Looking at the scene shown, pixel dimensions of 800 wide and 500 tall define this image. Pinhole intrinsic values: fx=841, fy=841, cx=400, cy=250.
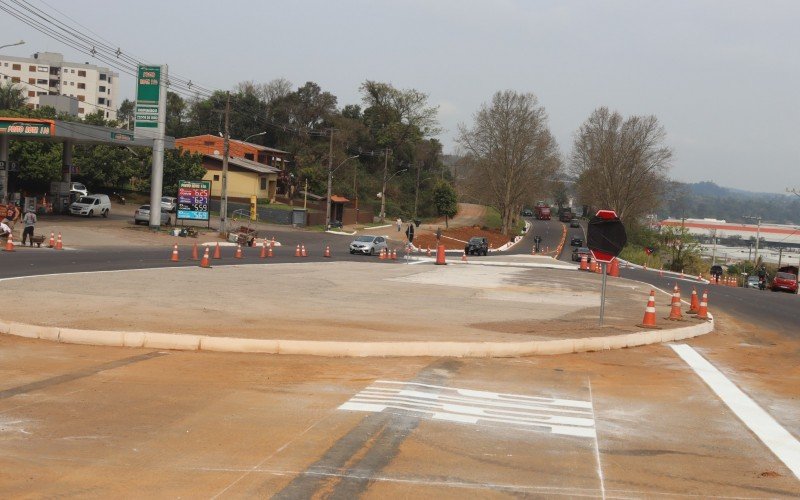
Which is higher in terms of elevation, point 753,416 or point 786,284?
point 753,416

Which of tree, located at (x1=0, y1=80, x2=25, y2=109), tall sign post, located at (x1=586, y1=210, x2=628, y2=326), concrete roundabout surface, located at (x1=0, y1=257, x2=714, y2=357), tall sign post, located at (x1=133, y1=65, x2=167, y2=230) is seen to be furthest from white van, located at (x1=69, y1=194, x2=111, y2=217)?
tall sign post, located at (x1=586, y1=210, x2=628, y2=326)

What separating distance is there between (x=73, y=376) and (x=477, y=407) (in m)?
5.21

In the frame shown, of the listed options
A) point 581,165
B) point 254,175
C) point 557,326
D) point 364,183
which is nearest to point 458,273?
point 557,326

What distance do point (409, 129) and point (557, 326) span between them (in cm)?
11343

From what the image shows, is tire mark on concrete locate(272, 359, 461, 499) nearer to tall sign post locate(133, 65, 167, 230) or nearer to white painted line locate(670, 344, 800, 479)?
white painted line locate(670, 344, 800, 479)

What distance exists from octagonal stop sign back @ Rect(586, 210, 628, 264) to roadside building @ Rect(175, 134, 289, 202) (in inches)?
3003

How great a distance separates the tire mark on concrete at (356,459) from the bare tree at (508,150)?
100226 mm

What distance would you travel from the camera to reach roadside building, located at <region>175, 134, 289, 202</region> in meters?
92.9

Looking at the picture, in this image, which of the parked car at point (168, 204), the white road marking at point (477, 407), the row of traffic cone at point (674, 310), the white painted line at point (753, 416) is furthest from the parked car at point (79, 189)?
the white road marking at point (477, 407)

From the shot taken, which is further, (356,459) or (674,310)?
(674,310)

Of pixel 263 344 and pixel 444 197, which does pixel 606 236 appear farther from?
pixel 444 197

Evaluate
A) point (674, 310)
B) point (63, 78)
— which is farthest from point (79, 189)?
point (63, 78)

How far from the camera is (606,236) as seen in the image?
58.8 ft

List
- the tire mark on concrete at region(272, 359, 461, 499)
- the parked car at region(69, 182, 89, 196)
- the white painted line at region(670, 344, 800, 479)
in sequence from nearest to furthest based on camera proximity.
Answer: the tire mark on concrete at region(272, 359, 461, 499), the white painted line at region(670, 344, 800, 479), the parked car at region(69, 182, 89, 196)
